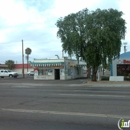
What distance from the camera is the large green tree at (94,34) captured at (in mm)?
32688

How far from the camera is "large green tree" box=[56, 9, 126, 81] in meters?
32.7

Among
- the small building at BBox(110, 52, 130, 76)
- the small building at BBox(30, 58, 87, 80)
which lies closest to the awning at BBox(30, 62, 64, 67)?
the small building at BBox(30, 58, 87, 80)

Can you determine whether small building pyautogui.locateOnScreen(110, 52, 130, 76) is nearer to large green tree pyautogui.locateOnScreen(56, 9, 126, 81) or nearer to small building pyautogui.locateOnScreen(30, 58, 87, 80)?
large green tree pyautogui.locateOnScreen(56, 9, 126, 81)

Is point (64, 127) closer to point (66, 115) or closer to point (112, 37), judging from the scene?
point (66, 115)

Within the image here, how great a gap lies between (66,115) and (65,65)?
36658 millimetres

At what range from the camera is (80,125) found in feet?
24.4

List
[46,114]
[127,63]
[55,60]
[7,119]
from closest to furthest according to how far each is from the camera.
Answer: [7,119] → [46,114] → [127,63] → [55,60]

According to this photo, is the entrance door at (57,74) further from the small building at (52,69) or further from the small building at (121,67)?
the small building at (121,67)

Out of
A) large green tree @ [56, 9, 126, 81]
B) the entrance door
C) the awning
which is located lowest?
the entrance door

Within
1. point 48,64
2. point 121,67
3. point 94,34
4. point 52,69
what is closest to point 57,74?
point 52,69

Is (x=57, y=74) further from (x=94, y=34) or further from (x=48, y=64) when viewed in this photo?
(x=94, y=34)

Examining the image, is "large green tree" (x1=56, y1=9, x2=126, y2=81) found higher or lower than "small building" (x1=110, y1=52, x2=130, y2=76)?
higher

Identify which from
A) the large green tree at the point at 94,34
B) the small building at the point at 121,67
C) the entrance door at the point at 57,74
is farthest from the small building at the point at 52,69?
the large green tree at the point at 94,34

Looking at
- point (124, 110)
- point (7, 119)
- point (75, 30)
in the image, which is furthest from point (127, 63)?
point (7, 119)
